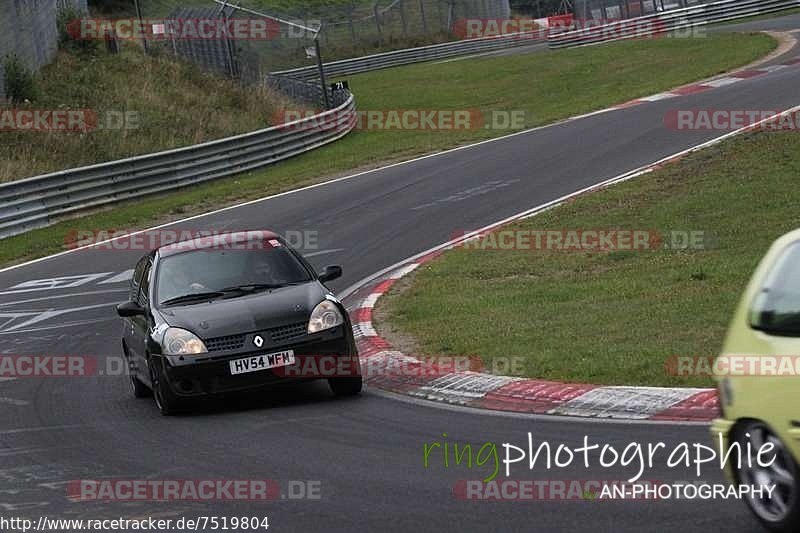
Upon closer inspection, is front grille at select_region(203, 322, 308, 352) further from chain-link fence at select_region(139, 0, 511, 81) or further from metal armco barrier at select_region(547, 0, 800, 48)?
metal armco barrier at select_region(547, 0, 800, 48)

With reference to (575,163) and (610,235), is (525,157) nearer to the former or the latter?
(575,163)

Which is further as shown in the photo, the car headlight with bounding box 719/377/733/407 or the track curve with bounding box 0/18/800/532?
the track curve with bounding box 0/18/800/532

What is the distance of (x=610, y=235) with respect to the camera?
17.8 m

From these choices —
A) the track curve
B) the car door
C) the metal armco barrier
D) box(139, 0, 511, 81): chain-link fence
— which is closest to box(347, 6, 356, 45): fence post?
box(139, 0, 511, 81): chain-link fence

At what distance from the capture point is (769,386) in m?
5.99

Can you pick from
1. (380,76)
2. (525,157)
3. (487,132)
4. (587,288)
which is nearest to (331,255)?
(587,288)

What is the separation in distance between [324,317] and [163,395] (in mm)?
1512

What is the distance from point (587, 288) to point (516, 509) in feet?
25.5

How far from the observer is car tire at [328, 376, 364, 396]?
11.1 meters

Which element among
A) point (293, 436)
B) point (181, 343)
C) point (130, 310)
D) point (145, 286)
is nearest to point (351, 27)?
point (145, 286)

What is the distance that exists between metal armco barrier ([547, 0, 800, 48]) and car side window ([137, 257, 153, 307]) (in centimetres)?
4070

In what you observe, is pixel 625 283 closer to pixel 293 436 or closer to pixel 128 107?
pixel 293 436

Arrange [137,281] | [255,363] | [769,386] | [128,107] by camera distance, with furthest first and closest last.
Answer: [128,107] < [137,281] < [255,363] < [769,386]

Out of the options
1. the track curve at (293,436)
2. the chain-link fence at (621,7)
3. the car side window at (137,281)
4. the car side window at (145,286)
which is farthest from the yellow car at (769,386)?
the chain-link fence at (621,7)
